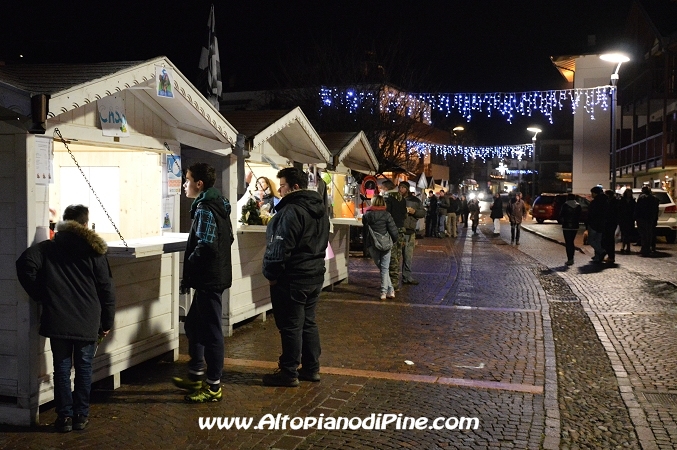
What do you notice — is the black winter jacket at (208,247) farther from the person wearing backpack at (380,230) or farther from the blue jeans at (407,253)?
the blue jeans at (407,253)

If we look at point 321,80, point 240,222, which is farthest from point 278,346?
point 321,80

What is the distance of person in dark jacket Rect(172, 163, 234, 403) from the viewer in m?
5.72

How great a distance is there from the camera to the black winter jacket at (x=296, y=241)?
19.9ft

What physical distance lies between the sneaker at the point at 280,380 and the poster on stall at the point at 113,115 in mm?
2506

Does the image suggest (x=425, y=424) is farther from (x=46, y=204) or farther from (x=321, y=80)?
(x=321, y=80)

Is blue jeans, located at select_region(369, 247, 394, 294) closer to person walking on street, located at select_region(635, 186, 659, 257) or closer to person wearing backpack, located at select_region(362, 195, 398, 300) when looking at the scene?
person wearing backpack, located at select_region(362, 195, 398, 300)

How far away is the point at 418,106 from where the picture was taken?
28812 mm

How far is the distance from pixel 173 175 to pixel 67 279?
2.60m

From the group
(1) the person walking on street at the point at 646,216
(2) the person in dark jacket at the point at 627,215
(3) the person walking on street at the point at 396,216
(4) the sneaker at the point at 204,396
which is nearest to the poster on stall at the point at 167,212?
(4) the sneaker at the point at 204,396

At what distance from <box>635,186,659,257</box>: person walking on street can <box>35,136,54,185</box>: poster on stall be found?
16646 mm

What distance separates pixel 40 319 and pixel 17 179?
1.00 meters

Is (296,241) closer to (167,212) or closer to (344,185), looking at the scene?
(167,212)

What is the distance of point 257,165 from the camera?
10.3 m

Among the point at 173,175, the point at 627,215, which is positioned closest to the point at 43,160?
the point at 173,175
